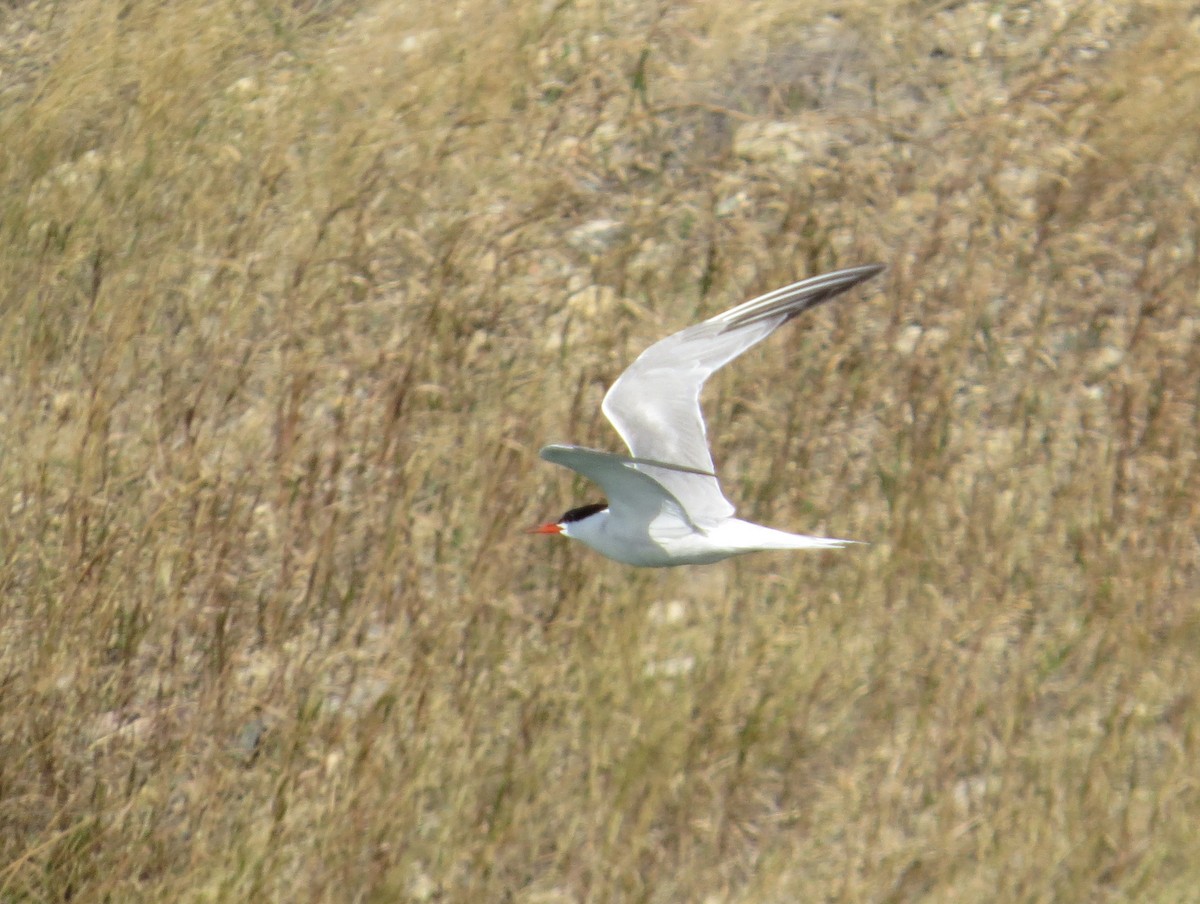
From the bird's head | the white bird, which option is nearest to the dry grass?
the bird's head

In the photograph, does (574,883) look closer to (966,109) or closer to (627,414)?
(627,414)

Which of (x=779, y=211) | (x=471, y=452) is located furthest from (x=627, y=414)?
(x=779, y=211)

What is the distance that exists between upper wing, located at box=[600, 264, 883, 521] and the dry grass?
15.3 inches

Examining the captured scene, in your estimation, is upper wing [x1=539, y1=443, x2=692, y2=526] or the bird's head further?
the bird's head

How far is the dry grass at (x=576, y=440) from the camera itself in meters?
3.74

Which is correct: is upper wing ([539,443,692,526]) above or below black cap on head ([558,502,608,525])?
above

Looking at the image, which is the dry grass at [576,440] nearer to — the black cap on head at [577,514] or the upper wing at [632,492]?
the black cap on head at [577,514]

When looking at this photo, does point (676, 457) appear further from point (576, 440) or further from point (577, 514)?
point (576, 440)

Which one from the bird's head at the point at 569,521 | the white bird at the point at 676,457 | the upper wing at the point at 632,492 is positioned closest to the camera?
the upper wing at the point at 632,492

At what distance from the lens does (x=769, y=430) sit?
4965 mm

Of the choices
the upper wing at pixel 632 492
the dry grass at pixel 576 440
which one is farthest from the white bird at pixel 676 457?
the dry grass at pixel 576 440

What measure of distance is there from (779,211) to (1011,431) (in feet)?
3.94

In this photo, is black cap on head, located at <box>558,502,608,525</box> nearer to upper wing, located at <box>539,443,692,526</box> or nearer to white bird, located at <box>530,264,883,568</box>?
white bird, located at <box>530,264,883,568</box>

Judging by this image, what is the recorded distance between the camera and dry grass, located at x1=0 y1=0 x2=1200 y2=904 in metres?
3.74
